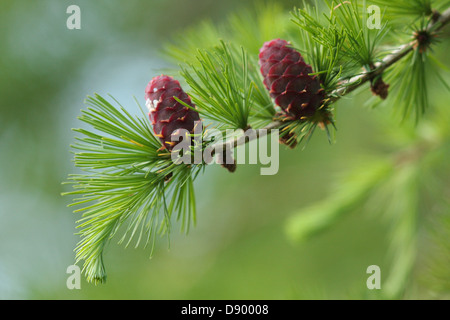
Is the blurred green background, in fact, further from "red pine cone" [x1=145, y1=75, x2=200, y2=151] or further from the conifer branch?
"red pine cone" [x1=145, y1=75, x2=200, y2=151]

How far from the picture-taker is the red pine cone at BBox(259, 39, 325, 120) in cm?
55

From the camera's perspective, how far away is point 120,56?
6.73 feet

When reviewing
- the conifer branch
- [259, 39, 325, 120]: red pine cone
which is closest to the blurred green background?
the conifer branch

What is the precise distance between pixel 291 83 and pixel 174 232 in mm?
1415

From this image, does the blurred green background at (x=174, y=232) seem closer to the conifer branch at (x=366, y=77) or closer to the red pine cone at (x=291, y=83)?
the conifer branch at (x=366, y=77)

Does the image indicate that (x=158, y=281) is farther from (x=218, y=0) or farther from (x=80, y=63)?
(x=218, y=0)

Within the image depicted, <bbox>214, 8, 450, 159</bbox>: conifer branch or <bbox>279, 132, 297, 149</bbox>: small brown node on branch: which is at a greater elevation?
<bbox>214, 8, 450, 159</bbox>: conifer branch

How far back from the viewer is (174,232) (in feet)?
6.18

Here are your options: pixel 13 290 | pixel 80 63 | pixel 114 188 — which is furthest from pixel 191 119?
pixel 80 63

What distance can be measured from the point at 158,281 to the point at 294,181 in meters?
0.75

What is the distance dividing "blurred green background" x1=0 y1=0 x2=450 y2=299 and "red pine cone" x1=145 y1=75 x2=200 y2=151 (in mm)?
987

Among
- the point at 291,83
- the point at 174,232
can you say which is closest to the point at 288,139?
the point at 291,83

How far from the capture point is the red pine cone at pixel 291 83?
0.55 meters

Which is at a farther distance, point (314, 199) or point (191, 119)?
point (314, 199)
